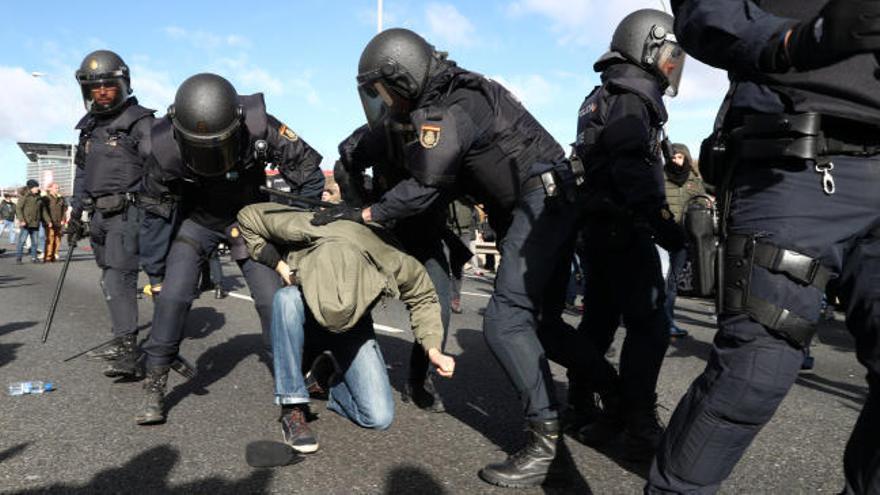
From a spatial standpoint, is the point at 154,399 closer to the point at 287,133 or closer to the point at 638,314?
the point at 287,133

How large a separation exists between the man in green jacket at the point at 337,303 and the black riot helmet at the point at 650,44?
4.35 ft

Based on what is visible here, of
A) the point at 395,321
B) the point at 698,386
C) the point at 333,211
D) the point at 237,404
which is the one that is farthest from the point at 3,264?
the point at 698,386

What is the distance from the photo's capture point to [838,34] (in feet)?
4.55

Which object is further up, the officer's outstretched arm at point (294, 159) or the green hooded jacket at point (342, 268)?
the officer's outstretched arm at point (294, 159)

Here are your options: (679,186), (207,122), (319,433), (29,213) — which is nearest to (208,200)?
(207,122)

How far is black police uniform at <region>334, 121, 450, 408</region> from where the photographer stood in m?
3.56

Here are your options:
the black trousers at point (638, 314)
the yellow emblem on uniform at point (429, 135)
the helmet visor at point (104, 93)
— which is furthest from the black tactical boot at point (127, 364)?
the black trousers at point (638, 314)

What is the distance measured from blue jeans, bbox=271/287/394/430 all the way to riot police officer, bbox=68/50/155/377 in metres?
2.13

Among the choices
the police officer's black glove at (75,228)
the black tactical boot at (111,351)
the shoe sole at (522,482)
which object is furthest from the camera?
the police officer's black glove at (75,228)

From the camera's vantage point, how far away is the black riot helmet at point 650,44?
9.83 ft

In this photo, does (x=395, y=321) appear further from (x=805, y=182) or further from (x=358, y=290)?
(x=805, y=182)

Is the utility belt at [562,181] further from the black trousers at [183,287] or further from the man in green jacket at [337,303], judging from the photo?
A: the black trousers at [183,287]

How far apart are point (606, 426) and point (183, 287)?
222 centimetres

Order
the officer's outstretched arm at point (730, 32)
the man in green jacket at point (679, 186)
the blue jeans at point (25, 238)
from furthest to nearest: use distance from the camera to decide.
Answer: the blue jeans at point (25, 238) < the man in green jacket at point (679, 186) < the officer's outstretched arm at point (730, 32)
